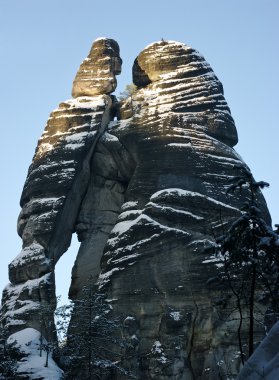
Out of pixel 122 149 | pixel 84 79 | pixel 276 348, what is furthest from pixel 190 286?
pixel 276 348

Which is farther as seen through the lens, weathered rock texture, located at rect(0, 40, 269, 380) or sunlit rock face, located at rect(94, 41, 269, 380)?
weathered rock texture, located at rect(0, 40, 269, 380)

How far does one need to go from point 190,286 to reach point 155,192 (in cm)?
582

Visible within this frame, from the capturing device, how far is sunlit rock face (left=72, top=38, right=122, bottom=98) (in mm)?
44594

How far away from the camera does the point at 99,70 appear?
45.4m

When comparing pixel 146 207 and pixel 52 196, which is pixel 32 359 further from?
pixel 52 196

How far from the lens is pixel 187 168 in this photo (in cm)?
3744

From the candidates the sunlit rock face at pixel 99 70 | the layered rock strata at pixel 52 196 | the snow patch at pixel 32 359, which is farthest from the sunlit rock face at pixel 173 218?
the snow patch at pixel 32 359

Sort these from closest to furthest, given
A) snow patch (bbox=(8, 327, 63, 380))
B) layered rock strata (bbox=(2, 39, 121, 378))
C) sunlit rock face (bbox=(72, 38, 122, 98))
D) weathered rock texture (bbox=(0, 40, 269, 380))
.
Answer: snow patch (bbox=(8, 327, 63, 380)), weathered rock texture (bbox=(0, 40, 269, 380)), layered rock strata (bbox=(2, 39, 121, 378)), sunlit rock face (bbox=(72, 38, 122, 98))

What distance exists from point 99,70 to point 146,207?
12616 millimetres

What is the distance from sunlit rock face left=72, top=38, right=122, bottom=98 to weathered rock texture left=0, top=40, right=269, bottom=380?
0.31 feet

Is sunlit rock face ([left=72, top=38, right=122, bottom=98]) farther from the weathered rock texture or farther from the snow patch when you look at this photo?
the snow patch

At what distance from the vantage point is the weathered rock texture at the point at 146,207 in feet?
106

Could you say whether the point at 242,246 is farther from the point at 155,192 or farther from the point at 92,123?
the point at 92,123

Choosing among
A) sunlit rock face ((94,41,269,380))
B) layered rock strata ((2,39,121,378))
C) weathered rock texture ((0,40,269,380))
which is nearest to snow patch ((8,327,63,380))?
layered rock strata ((2,39,121,378))
